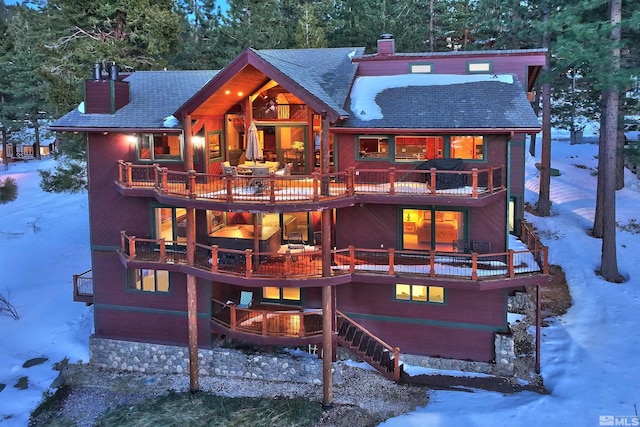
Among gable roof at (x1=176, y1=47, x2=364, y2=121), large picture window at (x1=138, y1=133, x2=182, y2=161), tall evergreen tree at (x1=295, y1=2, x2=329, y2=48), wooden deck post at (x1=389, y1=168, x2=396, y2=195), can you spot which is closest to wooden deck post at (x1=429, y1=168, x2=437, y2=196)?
wooden deck post at (x1=389, y1=168, x2=396, y2=195)

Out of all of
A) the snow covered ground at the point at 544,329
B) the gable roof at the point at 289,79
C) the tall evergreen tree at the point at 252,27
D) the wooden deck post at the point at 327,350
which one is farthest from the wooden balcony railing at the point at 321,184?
the tall evergreen tree at the point at 252,27

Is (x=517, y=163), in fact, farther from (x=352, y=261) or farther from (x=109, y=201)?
(x=109, y=201)

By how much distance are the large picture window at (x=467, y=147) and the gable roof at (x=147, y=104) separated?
1042cm

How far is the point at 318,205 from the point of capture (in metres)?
17.5

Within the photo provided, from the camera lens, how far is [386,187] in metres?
19.0

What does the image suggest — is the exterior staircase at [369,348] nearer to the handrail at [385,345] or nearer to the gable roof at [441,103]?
the handrail at [385,345]

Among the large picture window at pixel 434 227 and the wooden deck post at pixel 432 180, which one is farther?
the large picture window at pixel 434 227

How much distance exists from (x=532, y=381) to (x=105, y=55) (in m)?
26.8

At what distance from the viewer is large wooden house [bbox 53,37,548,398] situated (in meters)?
18.2

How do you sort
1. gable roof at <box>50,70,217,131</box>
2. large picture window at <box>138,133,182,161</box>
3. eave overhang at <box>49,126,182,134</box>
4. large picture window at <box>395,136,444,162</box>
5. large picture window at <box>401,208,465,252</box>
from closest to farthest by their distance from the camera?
large picture window at <box>401,208,465,252</box>, large picture window at <box>395,136,444,162</box>, eave overhang at <box>49,126,182,134</box>, gable roof at <box>50,70,217,131</box>, large picture window at <box>138,133,182,161</box>

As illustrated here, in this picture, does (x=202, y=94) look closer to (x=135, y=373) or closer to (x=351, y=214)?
(x=351, y=214)

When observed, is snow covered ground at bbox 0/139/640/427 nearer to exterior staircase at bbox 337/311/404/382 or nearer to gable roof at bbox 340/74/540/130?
exterior staircase at bbox 337/311/404/382

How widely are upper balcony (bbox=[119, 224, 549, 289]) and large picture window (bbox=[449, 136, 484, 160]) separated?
11.5ft

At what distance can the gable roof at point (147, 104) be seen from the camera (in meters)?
20.6
